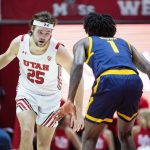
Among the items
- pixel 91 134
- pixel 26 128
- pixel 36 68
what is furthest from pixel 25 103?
pixel 91 134

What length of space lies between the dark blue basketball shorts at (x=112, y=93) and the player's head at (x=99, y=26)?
568 millimetres

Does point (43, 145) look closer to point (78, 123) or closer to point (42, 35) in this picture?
point (78, 123)

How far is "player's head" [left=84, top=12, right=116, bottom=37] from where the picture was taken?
776 centimetres

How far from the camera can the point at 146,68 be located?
7.53 metres

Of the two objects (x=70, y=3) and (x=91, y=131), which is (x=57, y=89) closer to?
(x=91, y=131)

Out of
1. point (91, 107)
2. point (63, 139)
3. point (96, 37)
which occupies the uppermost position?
point (96, 37)

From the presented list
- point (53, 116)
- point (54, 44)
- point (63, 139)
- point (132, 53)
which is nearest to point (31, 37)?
point (54, 44)

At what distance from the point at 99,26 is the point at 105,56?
0.43 meters

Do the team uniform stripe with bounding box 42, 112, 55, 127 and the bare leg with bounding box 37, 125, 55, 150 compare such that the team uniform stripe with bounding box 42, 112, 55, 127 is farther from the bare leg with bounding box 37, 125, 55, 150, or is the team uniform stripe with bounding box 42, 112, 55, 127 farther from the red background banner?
the red background banner

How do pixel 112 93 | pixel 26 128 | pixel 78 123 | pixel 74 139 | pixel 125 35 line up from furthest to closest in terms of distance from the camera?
pixel 125 35 < pixel 74 139 < pixel 26 128 < pixel 78 123 < pixel 112 93

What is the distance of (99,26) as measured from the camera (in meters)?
7.77

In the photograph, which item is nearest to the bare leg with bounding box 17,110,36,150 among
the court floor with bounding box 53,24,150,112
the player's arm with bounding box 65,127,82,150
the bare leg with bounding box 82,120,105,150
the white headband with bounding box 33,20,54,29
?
the white headband with bounding box 33,20,54,29

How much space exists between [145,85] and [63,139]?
1.63 meters

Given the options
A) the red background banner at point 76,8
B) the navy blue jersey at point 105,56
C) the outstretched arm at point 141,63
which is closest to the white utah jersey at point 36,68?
the navy blue jersey at point 105,56
